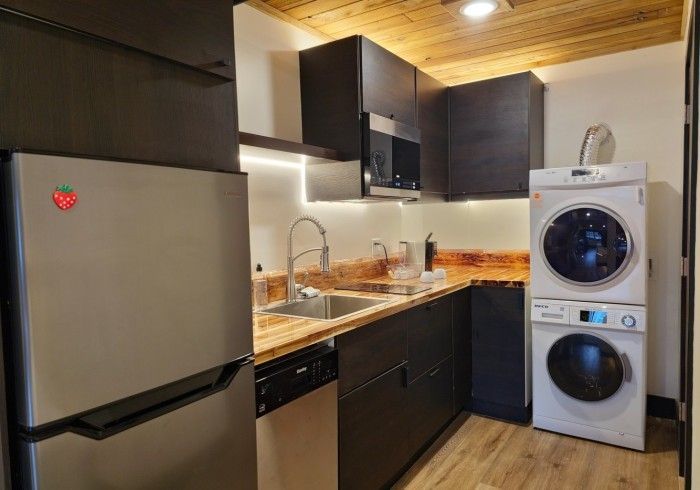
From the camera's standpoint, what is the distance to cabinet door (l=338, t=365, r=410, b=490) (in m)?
1.83

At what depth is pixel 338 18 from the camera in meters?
2.53

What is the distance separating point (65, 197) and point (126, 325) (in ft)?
0.99

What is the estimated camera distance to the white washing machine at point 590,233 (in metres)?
2.49

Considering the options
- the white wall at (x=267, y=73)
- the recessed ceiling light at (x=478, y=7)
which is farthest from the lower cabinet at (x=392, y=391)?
the recessed ceiling light at (x=478, y=7)

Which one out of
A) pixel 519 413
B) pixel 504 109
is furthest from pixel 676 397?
pixel 504 109

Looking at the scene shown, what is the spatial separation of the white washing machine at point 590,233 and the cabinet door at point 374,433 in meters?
1.17

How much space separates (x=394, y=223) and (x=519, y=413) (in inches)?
64.0

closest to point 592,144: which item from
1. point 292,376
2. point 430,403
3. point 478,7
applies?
point 478,7

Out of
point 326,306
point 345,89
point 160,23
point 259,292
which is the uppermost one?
point 345,89

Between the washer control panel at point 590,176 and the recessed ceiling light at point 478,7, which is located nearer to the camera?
the recessed ceiling light at point 478,7

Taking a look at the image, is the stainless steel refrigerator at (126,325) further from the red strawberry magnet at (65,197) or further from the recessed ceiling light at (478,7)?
the recessed ceiling light at (478,7)

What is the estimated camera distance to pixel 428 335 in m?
2.52

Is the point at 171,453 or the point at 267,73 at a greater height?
the point at 267,73

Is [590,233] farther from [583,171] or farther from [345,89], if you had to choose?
[345,89]
